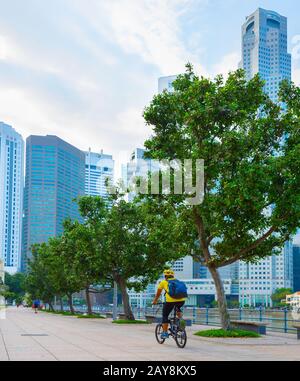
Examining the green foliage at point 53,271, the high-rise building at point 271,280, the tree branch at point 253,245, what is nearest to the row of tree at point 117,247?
the green foliage at point 53,271

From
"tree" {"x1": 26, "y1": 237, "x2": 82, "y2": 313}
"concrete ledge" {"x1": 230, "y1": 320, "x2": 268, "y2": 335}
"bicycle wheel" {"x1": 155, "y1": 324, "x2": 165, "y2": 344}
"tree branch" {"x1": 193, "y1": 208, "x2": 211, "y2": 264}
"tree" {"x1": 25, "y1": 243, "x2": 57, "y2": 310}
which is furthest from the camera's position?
"tree" {"x1": 25, "y1": 243, "x2": 57, "y2": 310}

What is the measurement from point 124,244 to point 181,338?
60.4ft

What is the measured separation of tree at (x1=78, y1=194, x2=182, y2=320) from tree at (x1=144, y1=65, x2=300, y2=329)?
10574mm

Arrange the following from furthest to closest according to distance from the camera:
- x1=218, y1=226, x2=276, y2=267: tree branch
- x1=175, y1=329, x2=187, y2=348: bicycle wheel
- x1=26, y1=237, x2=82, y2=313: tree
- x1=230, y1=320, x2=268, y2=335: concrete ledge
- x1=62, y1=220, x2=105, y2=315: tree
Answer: x1=26, y1=237, x2=82, y2=313: tree < x1=62, y1=220, x2=105, y2=315: tree < x1=230, y1=320, x2=268, y2=335: concrete ledge < x1=218, y1=226, x2=276, y2=267: tree branch < x1=175, y1=329, x2=187, y2=348: bicycle wheel

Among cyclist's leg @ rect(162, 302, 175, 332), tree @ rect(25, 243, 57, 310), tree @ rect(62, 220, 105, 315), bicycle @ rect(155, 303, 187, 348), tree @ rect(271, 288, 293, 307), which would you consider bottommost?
tree @ rect(271, 288, 293, 307)

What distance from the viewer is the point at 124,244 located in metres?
33.1

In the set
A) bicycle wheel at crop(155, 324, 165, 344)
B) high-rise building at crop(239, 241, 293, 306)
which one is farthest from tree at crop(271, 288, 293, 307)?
bicycle wheel at crop(155, 324, 165, 344)

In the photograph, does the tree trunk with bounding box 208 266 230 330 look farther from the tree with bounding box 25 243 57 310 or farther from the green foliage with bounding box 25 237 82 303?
the tree with bounding box 25 243 57 310

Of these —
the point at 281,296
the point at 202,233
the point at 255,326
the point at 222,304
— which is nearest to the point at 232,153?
the point at 202,233

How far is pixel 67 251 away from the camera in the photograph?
38938 millimetres

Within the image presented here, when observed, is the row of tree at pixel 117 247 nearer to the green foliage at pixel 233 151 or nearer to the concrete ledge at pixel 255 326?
the concrete ledge at pixel 255 326

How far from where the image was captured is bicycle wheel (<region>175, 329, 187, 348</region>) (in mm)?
14742
